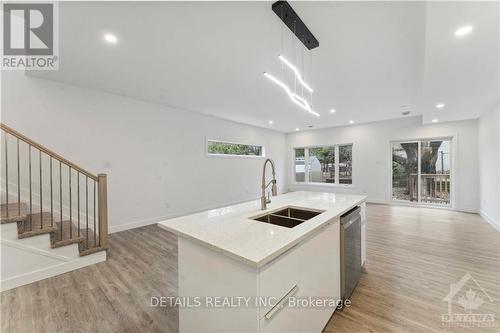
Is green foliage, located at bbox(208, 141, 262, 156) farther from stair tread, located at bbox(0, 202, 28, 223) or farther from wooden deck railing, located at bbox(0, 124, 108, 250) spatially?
stair tread, located at bbox(0, 202, 28, 223)

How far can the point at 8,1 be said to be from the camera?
6.04 ft

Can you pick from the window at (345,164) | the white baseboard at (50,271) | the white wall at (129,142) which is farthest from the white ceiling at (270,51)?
the window at (345,164)

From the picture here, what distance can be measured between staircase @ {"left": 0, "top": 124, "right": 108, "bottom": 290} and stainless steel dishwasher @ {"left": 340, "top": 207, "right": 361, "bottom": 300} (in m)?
3.05

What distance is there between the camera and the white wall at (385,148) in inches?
206

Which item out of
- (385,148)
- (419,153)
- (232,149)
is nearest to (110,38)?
(232,149)

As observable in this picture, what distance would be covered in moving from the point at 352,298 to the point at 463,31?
2.69m

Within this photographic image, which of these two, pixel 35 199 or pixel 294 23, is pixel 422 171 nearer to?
pixel 294 23

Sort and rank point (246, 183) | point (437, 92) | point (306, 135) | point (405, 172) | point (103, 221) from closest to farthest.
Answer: point (103, 221)
point (437, 92)
point (405, 172)
point (246, 183)
point (306, 135)

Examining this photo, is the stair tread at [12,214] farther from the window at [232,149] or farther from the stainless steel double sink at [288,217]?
the window at [232,149]

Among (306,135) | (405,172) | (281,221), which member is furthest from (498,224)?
(306,135)

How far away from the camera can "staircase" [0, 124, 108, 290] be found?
2424 millimetres

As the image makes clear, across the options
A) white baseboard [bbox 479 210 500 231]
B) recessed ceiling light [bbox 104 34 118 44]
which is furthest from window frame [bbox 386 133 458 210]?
recessed ceiling light [bbox 104 34 118 44]

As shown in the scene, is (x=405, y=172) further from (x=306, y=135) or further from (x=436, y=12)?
(x=436, y=12)

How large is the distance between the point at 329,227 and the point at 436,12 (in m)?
1.92
